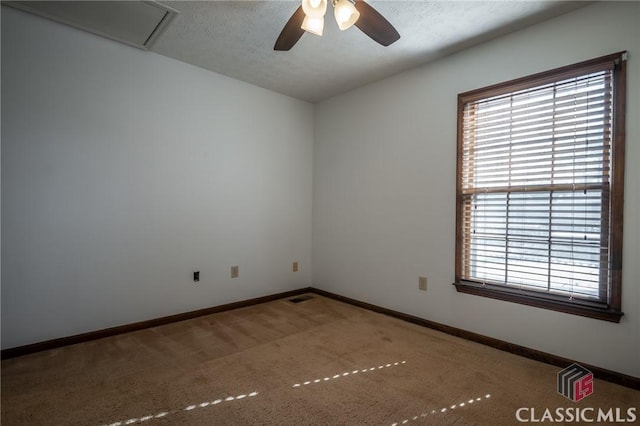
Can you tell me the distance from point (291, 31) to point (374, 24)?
513mm

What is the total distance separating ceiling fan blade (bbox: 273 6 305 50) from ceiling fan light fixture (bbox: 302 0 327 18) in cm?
11

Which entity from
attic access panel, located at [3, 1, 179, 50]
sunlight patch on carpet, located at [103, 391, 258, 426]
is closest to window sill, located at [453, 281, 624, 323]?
sunlight patch on carpet, located at [103, 391, 258, 426]

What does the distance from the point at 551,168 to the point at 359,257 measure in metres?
1.96

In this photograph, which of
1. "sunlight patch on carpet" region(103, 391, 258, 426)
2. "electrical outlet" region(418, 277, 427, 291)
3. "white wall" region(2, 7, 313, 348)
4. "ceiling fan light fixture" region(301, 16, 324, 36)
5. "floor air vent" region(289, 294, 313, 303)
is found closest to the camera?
"sunlight patch on carpet" region(103, 391, 258, 426)

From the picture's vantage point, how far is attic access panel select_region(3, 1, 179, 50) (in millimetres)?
2098

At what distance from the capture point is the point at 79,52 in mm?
2406

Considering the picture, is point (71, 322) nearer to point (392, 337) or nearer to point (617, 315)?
point (392, 337)

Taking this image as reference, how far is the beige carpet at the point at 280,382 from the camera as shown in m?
1.64

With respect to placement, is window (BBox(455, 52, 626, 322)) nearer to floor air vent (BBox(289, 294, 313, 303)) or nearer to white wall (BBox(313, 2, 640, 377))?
white wall (BBox(313, 2, 640, 377))

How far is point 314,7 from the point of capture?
1.66 meters

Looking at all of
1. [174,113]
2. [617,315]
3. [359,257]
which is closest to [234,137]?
[174,113]

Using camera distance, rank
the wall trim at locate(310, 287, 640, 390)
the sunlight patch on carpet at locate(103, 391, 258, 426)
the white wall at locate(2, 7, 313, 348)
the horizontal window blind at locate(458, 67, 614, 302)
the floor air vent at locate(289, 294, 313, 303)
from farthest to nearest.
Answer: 1. the floor air vent at locate(289, 294, 313, 303)
2. the white wall at locate(2, 7, 313, 348)
3. the horizontal window blind at locate(458, 67, 614, 302)
4. the wall trim at locate(310, 287, 640, 390)
5. the sunlight patch on carpet at locate(103, 391, 258, 426)

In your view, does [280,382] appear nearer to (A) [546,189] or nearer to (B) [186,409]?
(B) [186,409]

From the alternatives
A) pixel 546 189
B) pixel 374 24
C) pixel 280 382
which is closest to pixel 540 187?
pixel 546 189
